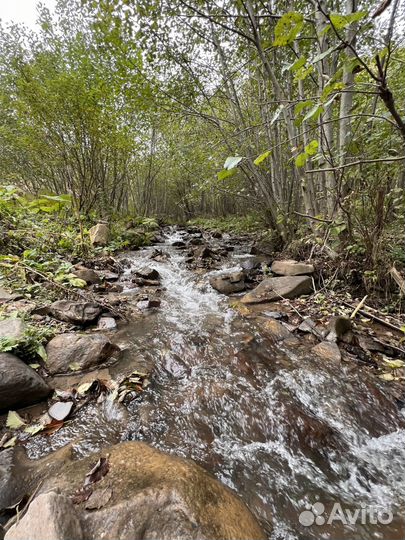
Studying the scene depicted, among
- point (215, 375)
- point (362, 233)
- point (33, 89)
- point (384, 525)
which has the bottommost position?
point (384, 525)

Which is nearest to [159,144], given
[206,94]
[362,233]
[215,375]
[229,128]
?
[229,128]

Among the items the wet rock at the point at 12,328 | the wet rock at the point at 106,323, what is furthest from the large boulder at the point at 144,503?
the wet rock at the point at 106,323

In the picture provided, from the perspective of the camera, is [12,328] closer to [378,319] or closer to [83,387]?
[83,387]

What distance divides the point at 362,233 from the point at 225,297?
2372mm

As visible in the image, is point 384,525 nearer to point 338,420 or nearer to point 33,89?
point 338,420

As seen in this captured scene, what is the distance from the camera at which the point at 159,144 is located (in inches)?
539

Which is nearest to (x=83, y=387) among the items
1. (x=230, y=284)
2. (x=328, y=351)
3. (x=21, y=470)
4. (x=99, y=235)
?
(x=21, y=470)

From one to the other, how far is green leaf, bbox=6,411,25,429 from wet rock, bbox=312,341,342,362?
283 cm

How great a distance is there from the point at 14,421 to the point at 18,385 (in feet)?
0.83

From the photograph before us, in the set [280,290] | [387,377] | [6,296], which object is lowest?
[387,377]

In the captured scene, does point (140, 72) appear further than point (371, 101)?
Yes

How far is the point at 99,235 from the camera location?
23.7 feet

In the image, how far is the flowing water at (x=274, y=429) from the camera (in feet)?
4.84

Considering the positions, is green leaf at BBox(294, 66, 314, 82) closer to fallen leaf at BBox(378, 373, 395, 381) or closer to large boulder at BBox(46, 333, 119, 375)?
fallen leaf at BBox(378, 373, 395, 381)
